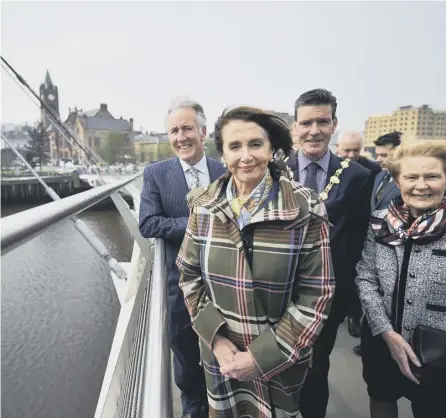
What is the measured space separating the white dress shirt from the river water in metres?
1.24

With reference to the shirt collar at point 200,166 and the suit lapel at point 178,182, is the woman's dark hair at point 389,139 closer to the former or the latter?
the shirt collar at point 200,166

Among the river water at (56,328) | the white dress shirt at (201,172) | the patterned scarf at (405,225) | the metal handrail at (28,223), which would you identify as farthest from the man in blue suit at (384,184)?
the river water at (56,328)

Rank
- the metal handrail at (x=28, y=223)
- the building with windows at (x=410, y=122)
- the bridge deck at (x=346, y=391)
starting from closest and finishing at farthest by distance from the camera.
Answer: the metal handrail at (x=28, y=223) → the bridge deck at (x=346, y=391) → the building with windows at (x=410, y=122)

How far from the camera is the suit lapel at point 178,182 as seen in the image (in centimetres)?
201

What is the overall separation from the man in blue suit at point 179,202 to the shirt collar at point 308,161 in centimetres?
63

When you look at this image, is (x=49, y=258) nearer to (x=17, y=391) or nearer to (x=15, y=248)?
(x=17, y=391)

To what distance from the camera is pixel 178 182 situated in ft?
6.66

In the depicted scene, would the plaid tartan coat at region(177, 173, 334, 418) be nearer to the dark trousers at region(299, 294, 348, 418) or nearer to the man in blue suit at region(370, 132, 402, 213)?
the dark trousers at region(299, 294, 348, 418)

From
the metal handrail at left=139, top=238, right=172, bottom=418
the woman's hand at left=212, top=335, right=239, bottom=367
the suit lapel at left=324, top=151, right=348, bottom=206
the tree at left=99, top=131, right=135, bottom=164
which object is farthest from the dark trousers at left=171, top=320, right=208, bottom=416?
the tree at left=99, top=131, right=135, bottom=164

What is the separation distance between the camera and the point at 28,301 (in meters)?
9.98

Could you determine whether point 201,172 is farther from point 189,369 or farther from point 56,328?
Result: point 56,328

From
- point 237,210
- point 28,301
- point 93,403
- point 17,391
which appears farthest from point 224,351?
point 28,301

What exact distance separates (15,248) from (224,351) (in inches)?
39.9

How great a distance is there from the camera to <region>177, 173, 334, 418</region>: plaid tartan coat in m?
1.24
